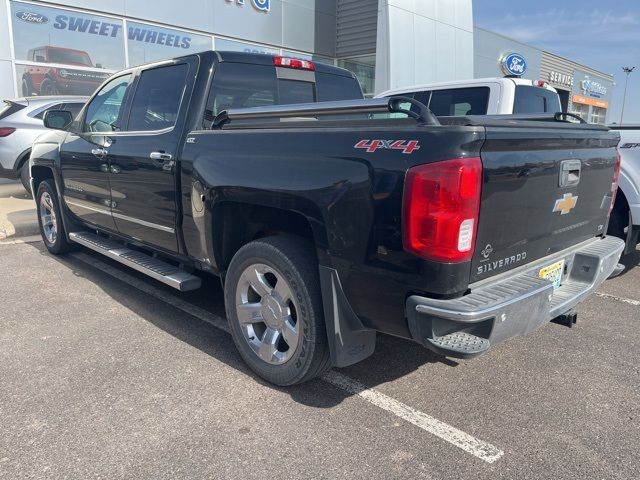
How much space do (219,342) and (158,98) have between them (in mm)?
1909

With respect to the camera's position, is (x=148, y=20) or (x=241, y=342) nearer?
(x=241, y=342)

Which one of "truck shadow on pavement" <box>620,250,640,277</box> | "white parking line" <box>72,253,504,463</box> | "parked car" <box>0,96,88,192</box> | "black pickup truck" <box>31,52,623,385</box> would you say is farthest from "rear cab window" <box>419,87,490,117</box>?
"parked car" <box>0,96,88,192</box>

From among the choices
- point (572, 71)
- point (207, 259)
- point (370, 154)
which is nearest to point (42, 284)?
point (207, 259)

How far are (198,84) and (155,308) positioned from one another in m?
1.90

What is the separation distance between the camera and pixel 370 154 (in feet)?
7.81

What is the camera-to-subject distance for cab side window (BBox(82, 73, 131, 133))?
439 centimetres

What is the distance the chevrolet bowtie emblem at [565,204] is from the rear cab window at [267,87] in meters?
2.18

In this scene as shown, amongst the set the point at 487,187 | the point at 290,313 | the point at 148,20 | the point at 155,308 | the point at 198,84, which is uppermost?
the point at 148,20

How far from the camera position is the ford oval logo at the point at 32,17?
9.77m

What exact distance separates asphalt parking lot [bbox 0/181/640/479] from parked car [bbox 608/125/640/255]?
3.74 ft

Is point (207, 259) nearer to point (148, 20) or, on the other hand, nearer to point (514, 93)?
point (514, 93)

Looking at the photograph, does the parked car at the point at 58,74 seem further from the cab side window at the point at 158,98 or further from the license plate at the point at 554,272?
the license plate at the point at 554,272

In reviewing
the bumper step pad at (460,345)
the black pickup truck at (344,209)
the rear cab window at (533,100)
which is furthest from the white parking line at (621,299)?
the bumper step pad at (460,345)

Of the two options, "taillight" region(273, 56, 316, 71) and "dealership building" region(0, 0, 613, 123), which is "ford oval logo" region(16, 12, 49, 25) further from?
"taillight" region(273, 56, 316, 71)
